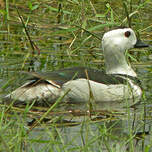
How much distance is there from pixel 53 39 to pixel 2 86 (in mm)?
2500

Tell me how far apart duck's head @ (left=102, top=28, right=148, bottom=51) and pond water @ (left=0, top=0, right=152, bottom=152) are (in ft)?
0.74

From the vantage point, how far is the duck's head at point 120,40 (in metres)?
7.93

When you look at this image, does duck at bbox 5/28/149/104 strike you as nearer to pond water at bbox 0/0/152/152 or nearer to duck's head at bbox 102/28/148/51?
duck's head at bbox 102/28/148/51

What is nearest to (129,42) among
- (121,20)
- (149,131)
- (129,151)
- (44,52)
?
(121,20)

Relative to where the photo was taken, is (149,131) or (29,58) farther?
(29,58)

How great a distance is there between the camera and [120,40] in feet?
26.5

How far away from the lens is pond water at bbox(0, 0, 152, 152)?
530cm

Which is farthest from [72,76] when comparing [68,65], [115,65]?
[68,65]

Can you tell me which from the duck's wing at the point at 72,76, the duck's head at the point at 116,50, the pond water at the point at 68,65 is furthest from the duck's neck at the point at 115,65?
the duck's wing at the point at 72,76

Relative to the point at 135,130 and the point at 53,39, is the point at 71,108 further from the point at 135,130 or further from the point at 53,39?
the point at 53,39

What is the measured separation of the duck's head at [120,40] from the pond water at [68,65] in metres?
0.22

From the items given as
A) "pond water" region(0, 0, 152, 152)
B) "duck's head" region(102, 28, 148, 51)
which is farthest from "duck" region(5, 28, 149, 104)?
"pond water" region(0, 0, 152, 152)

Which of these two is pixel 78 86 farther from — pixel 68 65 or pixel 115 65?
pixel 68 65

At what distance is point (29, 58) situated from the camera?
28.8 feet
